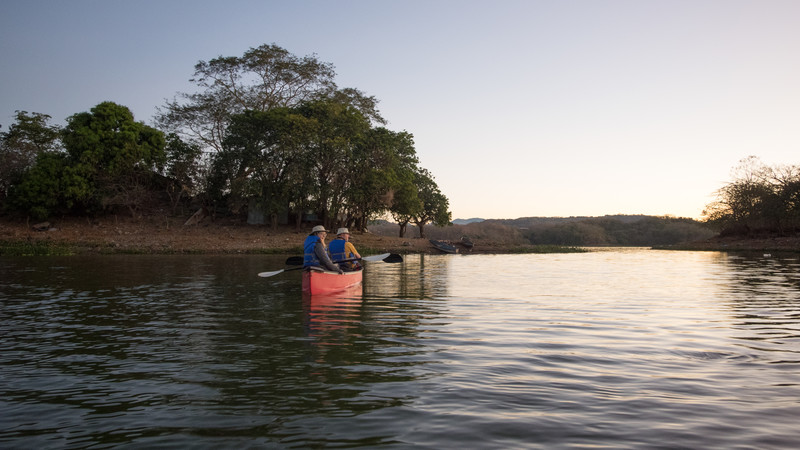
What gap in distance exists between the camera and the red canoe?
13023 mm

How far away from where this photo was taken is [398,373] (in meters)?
5.92

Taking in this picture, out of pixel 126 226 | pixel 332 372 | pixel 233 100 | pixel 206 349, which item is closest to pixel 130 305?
pixel 206 349

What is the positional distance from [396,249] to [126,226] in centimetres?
2112

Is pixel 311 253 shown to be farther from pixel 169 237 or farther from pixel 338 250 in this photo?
pixel 169 237

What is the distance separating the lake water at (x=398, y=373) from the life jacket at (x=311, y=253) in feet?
3.89

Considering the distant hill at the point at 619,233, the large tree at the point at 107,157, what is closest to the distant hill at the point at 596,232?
the distant hill at the point at 619,233

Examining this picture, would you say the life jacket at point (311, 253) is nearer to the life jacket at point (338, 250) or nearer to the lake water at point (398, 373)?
the lake water at point (398, 373)

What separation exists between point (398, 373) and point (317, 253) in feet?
25.7

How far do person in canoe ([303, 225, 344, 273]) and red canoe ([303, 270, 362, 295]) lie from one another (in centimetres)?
22

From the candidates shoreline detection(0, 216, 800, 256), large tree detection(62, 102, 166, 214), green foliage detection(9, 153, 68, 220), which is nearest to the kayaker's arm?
shoreline detection(0, 216, 800, 256)

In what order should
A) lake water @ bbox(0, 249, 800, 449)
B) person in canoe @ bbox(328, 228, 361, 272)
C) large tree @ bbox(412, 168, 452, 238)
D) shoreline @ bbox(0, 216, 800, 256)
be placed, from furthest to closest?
large tree @ bbox(412, 168, 452, 238)
shoreline @ bbox(0, 216, 800, 256)
person in canoe @ bbox(328, 228, 361, 272)
lake water @ bbox(0, 249, 800, 449)

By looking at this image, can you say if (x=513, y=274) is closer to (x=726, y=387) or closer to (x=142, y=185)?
(x=726, y=387)

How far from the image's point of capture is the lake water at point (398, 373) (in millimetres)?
4090

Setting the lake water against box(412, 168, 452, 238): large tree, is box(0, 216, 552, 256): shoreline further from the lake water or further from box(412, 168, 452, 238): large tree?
the lake water
